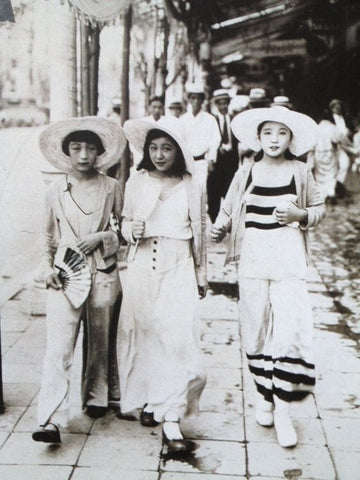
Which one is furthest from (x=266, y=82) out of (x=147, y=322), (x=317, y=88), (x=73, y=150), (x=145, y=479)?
(x=145, y=479)

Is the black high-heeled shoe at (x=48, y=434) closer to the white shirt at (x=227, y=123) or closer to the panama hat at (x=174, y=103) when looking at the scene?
the white shirt at (x=227, y=123)

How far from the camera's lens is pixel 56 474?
2.90 m

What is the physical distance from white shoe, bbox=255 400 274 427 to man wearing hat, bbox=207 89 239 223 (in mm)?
1449

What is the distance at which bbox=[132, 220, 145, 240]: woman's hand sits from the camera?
320 centimetres

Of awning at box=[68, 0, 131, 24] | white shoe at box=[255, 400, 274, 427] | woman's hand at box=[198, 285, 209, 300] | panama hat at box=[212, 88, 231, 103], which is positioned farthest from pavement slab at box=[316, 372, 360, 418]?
awning at box=[68, 0, 131, 24]

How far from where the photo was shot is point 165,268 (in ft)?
10.7

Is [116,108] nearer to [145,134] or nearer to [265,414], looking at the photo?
[145,134]

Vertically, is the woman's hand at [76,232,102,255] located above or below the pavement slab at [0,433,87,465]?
above

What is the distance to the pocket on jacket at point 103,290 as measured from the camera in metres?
3.35

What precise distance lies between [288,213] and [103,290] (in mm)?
1034

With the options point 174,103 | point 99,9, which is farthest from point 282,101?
point 99,9

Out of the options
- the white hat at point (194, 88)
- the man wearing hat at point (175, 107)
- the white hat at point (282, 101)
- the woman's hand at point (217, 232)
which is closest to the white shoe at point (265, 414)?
the woman's hand at point (217, 232)

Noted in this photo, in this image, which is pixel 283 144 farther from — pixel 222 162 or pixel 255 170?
pixel 222 162

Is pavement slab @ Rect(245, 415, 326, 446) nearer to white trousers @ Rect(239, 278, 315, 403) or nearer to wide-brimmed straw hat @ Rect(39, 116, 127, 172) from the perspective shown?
white trousers @ Rect(239, 278, 315, 403)
